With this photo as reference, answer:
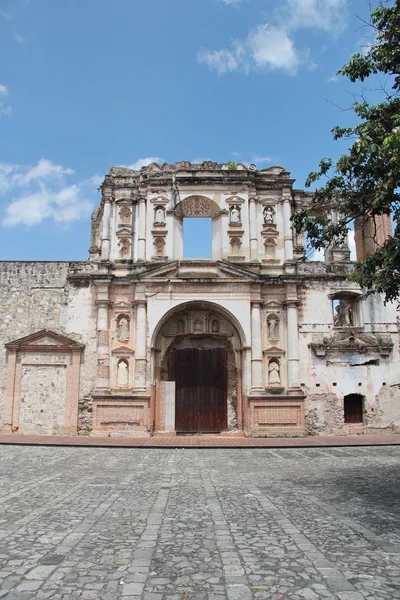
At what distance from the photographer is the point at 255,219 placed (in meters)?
21.9

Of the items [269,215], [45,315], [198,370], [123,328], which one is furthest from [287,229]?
[45,315]

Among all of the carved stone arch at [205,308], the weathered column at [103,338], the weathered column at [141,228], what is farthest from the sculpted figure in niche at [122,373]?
the weathered column at [141,228]

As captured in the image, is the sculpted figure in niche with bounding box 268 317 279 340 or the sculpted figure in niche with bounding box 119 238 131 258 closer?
the sculpted figure in niche with bounding box 268 317 279 340

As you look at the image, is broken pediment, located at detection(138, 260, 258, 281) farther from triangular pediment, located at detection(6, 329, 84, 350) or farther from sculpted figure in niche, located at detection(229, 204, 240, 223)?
triangular pediment, located at detection(6, 329, 84, 350)

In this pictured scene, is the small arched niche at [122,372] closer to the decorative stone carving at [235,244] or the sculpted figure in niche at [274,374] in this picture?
the sculpted figure in niche at [274,374]

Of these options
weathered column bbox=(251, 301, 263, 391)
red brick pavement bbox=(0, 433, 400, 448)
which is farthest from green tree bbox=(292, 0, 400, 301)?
weathered column bbox=(251, 301, 263, 391)

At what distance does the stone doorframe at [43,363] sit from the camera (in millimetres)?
20266

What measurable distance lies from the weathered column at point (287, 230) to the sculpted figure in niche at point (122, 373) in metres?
7.79

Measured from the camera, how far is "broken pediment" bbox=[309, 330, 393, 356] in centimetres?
2062

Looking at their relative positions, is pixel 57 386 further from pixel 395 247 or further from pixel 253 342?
pixel 395 247

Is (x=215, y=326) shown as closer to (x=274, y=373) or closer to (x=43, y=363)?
(x=274, y=373)

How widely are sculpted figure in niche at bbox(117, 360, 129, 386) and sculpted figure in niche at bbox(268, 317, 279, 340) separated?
19.0 ft

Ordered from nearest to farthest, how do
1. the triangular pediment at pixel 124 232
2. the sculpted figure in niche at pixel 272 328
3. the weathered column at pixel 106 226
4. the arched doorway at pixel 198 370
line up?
the arched doorway at pixel 198 370 < the sculpted figure in niche at pixel 272 328 < the weathered column at pixel 106 226 < the triangular pediment at pixel 124 232

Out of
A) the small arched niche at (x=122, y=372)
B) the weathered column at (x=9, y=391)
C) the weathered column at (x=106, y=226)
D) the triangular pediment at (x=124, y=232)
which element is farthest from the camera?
the triangular pediment at (x=124, y=232)
